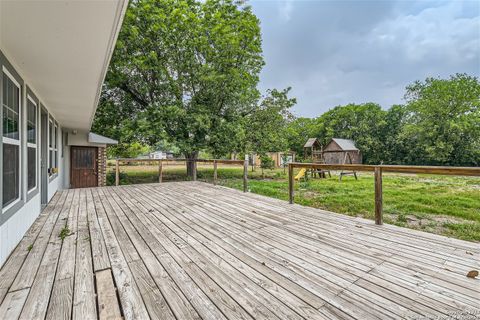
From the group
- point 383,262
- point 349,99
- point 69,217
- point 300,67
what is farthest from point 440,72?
point 69,217

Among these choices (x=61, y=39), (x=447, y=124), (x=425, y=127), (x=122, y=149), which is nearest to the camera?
(x=61, y=39)

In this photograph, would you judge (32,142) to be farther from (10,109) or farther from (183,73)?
(183,73)

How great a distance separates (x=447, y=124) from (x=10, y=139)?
84.6 ft

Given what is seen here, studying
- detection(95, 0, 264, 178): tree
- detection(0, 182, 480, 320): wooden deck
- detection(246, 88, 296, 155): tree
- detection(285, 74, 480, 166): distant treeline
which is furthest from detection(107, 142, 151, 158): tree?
detection(285, 74, 480, 166): distant treeline

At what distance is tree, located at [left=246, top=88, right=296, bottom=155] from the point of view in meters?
10.9

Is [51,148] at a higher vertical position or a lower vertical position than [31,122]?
lower

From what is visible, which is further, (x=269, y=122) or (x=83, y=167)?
(x=269, y=122)

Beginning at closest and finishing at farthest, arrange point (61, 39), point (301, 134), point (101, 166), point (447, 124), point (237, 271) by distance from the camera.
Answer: point (237, 271) → point (61, 39) → point (101, 166) → point (447, 124) → point (301, 134)

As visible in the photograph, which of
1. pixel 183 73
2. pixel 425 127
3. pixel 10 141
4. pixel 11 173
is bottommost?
pixel 11 173

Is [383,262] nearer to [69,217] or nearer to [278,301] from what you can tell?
[278,301]

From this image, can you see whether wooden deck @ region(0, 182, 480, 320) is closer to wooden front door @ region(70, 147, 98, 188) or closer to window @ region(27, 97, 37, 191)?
window @ region(27, 97, 37, 191)

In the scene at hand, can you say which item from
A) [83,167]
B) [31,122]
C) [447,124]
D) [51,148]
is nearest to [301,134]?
[447,124]

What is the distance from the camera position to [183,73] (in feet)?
31.1

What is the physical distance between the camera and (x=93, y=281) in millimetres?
1761
